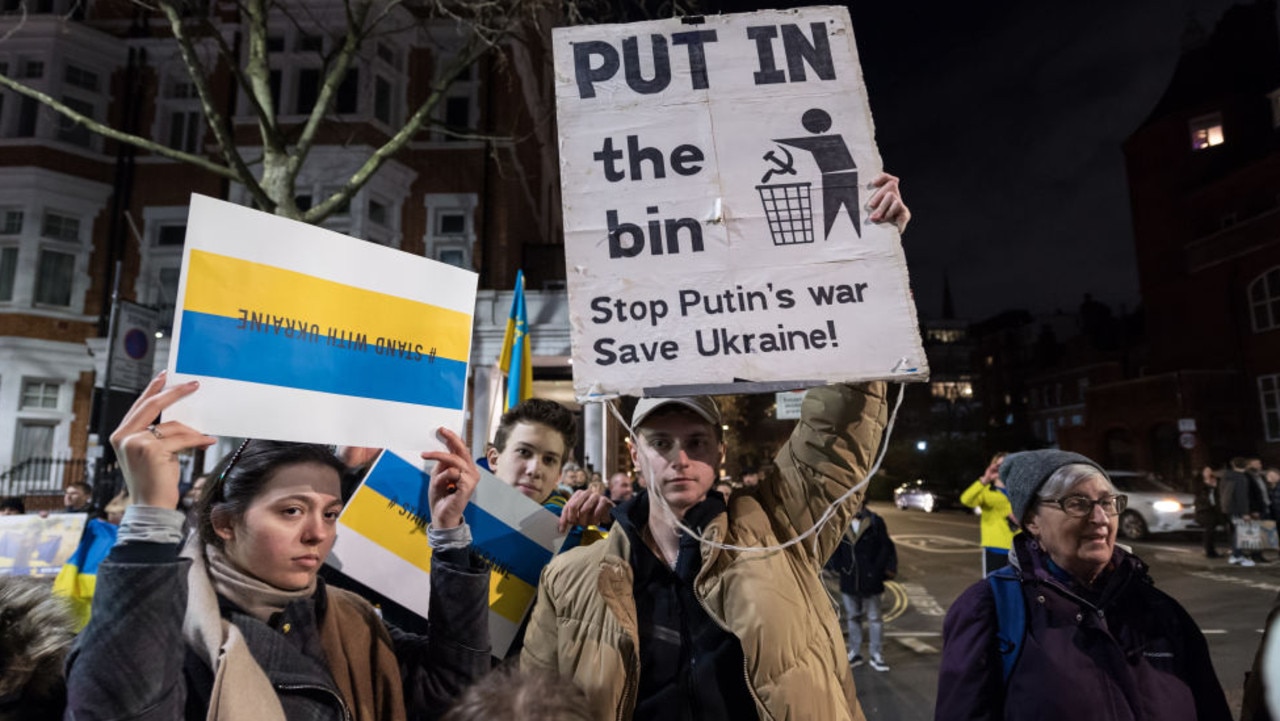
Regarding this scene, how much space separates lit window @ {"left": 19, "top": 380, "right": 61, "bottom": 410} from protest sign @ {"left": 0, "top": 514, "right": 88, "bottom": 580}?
13967 millimetres

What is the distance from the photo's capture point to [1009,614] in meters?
2.41

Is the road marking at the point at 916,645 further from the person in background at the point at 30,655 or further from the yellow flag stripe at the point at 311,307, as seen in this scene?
the person in background at the point at 30,655

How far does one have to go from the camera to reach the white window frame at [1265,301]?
24328 mm

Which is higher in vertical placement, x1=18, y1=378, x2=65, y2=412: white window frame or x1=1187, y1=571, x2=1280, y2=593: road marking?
x1=18, y1=378, x2=65, y2=412: white window frame

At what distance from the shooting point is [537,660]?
2.12 metres

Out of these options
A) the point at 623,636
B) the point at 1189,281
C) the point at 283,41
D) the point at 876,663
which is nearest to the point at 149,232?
Answer: the point at 283,41

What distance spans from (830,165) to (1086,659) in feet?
5.74

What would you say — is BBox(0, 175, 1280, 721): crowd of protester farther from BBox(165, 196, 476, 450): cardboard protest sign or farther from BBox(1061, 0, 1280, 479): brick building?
BBox(1061, 0, 1280, 479): brick building

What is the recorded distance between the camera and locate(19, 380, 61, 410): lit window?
1528 cm

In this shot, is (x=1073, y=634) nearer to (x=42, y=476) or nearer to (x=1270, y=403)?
(x=42, y=476)

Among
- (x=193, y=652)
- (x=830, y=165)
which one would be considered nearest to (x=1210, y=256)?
(x=830, y=165)

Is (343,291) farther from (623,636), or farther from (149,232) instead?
(149,232)

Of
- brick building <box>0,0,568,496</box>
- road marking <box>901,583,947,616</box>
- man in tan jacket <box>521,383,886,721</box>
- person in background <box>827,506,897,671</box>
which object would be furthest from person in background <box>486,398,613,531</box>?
brick building <box>0,0,568,496</box>

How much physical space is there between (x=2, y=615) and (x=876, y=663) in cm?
682
